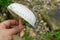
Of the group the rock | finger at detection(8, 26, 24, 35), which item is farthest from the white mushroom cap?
the rock

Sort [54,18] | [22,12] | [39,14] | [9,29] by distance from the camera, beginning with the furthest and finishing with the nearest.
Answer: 1. [39,14]
2. [54,18]
3. [9,29]
4. [22,12]

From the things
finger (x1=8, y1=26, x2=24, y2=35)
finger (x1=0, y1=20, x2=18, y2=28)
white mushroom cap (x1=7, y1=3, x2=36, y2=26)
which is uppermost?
white mushroom cap (x1=7, y1=3, x2=36, y2=26)

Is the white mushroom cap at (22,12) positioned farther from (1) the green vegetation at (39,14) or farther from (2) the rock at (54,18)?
(2) the rock at (54,18)

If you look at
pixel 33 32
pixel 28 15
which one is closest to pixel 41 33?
pixel 33 32

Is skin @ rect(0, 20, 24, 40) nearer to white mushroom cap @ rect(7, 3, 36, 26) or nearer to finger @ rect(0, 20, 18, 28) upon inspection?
finger @ rect(0, 20, 18, 28)

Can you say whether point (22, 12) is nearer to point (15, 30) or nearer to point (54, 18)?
point (15, 30)

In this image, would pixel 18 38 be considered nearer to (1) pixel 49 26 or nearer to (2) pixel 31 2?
(1) pixel 49 26

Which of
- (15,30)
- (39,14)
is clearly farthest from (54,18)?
(15,30)

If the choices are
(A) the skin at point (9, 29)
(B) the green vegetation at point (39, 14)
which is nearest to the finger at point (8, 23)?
(A) the skin at point (9, 29)
